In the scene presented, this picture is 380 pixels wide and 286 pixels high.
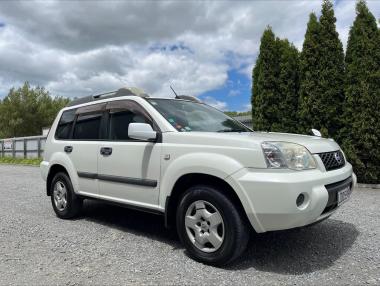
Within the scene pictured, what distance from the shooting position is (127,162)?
428 centimetres

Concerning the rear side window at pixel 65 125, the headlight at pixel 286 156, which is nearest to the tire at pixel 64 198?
the rear side window at pixel 65 125

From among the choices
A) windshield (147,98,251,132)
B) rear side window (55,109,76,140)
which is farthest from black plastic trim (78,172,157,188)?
rear side window (55,109,76,140)

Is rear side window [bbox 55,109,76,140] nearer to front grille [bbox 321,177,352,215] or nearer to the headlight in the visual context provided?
the headlight

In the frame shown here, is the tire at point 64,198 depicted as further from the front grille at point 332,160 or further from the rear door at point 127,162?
the front grille at point 332,160

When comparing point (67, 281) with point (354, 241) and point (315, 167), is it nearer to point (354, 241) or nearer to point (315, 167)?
point (315, 167)

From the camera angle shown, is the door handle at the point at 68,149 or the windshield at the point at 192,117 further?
the door handle at the point at 68,149

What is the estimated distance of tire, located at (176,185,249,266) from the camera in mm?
3283

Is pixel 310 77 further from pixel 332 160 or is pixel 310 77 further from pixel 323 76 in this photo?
pixel 332 160

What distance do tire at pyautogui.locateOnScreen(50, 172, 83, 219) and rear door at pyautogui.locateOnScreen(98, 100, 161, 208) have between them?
0.82 metres

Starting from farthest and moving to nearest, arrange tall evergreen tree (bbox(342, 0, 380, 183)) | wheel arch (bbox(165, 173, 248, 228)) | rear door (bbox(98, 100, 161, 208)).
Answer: tall evergreen tree (bbox(342, 0, 380, 183)) → rear door (bbox(98, 100, 161, 208)) → wheel arch (bbox(165, 173, 248, 228))

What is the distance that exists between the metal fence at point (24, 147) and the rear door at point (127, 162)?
20.2 m

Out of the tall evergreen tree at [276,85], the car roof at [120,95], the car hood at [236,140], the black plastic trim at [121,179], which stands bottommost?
the black plastic trim at [121,179]

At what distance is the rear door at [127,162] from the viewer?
13.2 feet

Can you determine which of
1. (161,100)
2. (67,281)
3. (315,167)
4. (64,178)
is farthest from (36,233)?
(315,167)
